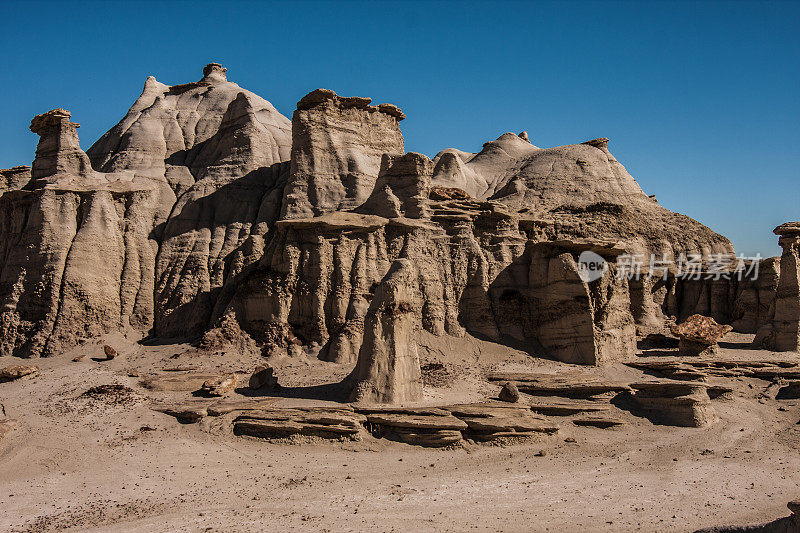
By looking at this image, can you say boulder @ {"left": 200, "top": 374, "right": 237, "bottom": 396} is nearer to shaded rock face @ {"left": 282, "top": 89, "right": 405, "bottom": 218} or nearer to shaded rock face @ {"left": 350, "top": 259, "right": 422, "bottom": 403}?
shaded rock face @ {"left": 350, "top": 259, "right": 422, "bottom": 403}

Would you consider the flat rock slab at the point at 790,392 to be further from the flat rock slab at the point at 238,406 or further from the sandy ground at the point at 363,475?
the flat rock slab at the point at 238,406

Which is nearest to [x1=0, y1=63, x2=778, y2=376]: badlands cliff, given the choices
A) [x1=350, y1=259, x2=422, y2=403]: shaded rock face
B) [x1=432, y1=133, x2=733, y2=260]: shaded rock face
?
[x1=432, y1=133, x2=733, y2=260]: shaded rock face

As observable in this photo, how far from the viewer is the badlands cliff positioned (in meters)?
23.7

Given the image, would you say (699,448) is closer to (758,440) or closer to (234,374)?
(758,440)

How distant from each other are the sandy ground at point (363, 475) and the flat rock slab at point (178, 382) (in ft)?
1.53

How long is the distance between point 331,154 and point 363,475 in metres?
17.3

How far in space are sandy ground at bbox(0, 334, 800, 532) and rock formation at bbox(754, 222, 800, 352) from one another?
7.93 meters

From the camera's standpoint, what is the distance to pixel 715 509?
13086mm

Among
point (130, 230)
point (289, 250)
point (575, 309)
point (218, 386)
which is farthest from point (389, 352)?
point (130, 230)

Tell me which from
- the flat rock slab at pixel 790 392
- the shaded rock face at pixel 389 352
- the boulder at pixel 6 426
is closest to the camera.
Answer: the boulder at pixel 6 426

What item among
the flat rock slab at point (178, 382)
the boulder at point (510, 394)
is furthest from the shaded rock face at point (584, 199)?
the flat rock slab at point (178, 382)

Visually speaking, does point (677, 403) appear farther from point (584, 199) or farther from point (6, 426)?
point (584, 199)

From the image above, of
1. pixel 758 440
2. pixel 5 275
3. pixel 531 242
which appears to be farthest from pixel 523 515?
pixel 5 275

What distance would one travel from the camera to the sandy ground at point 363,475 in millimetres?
12398
